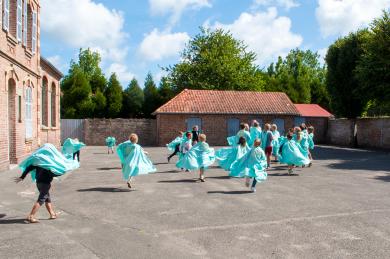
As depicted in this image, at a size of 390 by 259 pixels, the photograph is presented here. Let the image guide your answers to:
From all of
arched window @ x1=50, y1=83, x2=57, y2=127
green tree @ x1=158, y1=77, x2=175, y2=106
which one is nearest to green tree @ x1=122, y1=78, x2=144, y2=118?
green tree @ x1=158, y1=77, x2=175, y2=106

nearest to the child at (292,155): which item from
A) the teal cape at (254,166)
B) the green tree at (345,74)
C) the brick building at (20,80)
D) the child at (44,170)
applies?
the teal cape at (254,166)

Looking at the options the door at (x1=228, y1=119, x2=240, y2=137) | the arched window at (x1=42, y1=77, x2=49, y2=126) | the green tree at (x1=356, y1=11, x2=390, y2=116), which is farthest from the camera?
the door at (x1=228, y1=119, x2=240, y2=137)

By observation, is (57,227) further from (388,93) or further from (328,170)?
(388,93)

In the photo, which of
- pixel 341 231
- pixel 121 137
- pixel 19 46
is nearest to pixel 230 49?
pixel 121 137

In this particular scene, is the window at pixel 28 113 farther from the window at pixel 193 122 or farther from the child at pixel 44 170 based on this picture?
the window at pixel 193 122

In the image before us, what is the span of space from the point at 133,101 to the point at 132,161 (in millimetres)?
47129

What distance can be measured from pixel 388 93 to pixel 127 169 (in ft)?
67.9

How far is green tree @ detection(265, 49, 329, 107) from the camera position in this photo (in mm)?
68250

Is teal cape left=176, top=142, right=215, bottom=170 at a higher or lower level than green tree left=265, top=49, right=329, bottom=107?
lower

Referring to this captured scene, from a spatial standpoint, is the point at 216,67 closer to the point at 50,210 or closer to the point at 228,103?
the point at 228,103

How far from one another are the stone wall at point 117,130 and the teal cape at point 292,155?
21.3m

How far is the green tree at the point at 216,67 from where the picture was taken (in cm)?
A: 5528

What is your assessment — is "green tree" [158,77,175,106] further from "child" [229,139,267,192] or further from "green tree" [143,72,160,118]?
"child" [229,139,267,192]

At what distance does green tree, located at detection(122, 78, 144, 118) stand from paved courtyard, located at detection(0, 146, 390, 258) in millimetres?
45022
